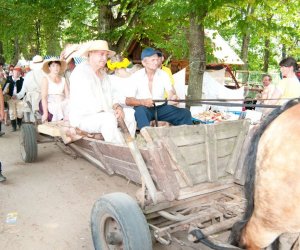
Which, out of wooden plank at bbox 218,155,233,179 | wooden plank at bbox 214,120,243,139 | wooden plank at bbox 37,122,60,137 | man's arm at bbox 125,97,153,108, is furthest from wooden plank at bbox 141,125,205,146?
wooden plank at bbox 37,122,60,137

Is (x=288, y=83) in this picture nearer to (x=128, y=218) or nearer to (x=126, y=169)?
(x=126, y=169)

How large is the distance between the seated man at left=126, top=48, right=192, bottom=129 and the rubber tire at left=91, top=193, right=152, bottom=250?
7.25ft

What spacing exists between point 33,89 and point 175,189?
245 inches

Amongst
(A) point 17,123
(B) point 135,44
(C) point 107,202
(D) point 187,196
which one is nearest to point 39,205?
(C) point 107,202

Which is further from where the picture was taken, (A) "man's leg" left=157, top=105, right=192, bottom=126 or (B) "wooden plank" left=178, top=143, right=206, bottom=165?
(A) "man's leg" left=157, top=105, right=192, bottom=126

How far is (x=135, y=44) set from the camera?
55.4ft

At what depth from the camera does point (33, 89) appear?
8.09 m

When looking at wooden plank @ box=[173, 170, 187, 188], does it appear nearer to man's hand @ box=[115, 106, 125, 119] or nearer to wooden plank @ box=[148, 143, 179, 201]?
wooden plank @ box=[148, 143, 179, 201]

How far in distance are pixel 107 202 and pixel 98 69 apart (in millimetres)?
2547

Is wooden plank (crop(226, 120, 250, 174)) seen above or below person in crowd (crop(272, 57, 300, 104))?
below

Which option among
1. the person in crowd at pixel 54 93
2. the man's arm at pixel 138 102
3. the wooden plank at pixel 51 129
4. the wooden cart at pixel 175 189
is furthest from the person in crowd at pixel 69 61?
the wooden cart at pixel 175 189

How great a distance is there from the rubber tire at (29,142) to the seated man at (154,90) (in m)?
1.82

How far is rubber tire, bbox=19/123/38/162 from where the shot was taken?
562cm

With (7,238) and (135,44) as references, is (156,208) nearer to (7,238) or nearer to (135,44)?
(7,238)
